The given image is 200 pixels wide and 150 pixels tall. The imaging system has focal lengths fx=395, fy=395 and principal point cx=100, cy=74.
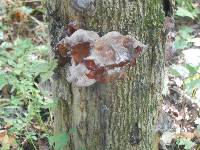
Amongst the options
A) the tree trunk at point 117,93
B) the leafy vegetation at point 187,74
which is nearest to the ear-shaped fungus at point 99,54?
the tree trunk at point 117,93

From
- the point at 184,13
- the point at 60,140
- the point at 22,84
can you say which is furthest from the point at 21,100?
the point at 184,13

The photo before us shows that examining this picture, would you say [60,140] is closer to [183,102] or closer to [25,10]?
[183,102]

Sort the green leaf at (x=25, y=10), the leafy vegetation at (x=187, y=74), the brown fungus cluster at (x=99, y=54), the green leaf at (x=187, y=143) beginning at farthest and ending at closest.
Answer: the green leaf at (x=25, y=10) → the leafy vegetation at (x=187, y=74) → the green leaf at (x=187, y=143) → the brown fungus cluster at (x=99, y=54)

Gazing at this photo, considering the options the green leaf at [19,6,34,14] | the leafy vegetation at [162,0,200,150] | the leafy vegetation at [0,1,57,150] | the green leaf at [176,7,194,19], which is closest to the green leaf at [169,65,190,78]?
the leafy vegetation at [162,0,200,150]

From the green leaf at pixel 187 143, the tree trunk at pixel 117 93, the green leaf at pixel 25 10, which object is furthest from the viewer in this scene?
the green leaf at pixel 25 10

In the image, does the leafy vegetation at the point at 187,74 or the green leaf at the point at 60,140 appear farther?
the leafy vegetation at the point at 187,74

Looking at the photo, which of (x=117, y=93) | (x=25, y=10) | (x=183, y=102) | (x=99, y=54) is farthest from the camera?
(x=25, y=10)

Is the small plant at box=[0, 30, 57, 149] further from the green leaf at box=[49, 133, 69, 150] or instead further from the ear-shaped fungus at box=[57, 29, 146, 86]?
the ear-shaped fungus at box=[57, 29, 146, 86]

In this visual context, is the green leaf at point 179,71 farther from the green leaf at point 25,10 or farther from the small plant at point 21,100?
the green leaf at point 25,10
